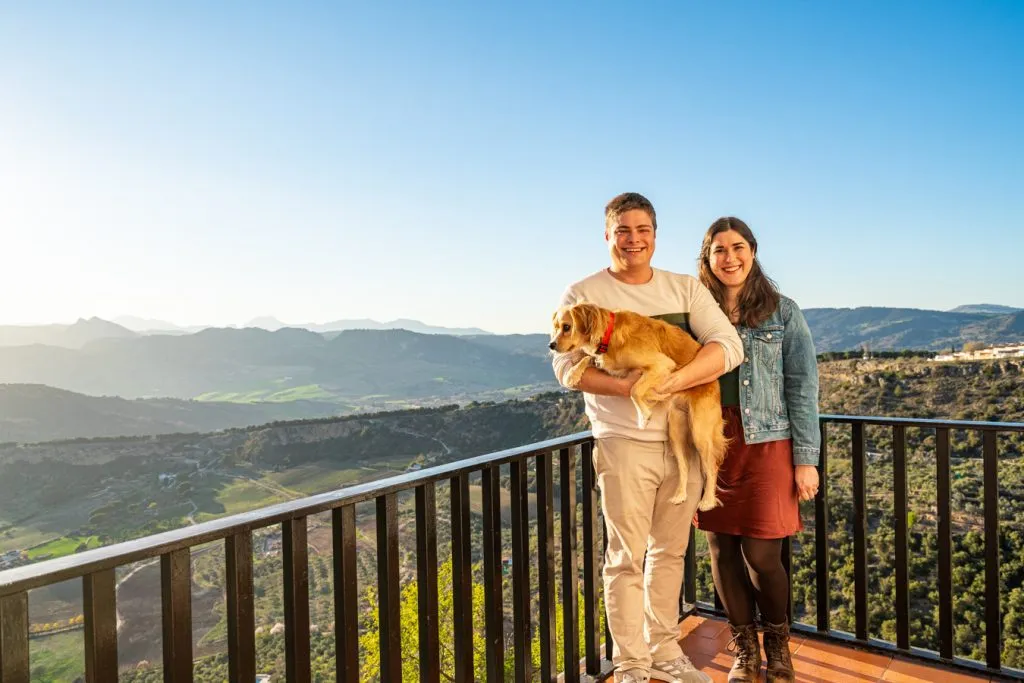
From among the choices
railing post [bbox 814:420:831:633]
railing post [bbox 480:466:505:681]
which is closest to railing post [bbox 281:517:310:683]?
railing post [bbox 480:466:505:681]

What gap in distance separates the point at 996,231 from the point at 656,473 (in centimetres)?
2388

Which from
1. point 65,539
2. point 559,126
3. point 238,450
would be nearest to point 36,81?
point 559,126

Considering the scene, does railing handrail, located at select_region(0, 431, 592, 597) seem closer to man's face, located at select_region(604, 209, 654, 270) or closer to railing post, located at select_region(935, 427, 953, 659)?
man's face, located at select_region(604, 209, 654, 270)

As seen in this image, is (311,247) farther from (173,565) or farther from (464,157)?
(173,565)

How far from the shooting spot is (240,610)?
1379 mm

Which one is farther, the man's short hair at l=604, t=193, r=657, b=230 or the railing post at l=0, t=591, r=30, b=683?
the man's short hair at l=604, t=193, r=657, b=230

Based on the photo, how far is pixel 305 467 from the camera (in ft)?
109

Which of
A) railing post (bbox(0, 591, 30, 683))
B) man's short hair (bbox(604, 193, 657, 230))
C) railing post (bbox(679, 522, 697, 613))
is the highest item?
man's short hair (bbox(604, 193, 657, 230))

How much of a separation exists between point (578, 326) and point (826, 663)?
2.14m

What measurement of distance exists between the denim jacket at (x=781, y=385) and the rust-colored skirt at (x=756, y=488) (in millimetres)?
48

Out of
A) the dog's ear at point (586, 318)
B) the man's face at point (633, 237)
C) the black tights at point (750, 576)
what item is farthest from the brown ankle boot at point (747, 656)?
the man's face at point (633, 237)

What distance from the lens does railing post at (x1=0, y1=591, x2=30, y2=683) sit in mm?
969

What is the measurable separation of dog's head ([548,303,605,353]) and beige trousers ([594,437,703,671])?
400 millimetres

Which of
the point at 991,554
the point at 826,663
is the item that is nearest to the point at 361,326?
the point at 826,663
